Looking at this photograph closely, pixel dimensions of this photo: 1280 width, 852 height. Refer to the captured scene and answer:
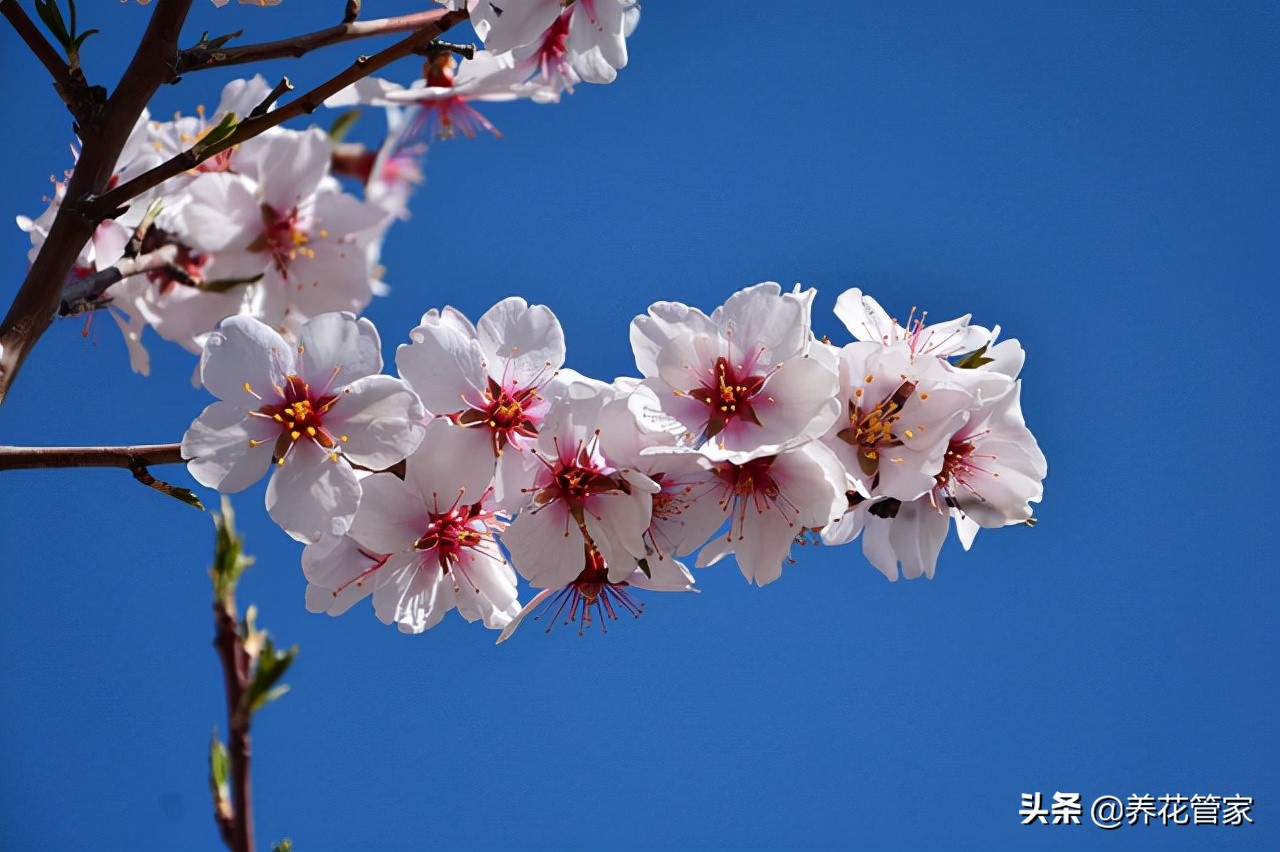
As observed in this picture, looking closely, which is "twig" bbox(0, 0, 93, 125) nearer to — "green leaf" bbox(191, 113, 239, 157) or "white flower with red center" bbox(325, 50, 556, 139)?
"green leaf" bbox(191, 113, 239, 157)

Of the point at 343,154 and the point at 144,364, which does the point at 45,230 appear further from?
the point at 343,154

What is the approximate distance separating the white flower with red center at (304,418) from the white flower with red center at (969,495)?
31.9 inches

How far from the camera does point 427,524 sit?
1.88m

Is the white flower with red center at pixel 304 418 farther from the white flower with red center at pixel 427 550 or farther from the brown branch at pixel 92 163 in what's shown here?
the brown branch at pixel 92 163

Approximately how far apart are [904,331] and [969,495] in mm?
322

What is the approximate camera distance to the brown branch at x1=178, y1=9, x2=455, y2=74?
1771 mm

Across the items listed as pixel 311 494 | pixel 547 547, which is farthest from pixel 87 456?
pixel 547 547

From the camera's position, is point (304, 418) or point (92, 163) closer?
point (92, 163)

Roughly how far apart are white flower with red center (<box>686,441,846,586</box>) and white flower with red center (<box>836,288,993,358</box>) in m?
0.31

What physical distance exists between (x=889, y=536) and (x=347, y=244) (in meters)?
1.81

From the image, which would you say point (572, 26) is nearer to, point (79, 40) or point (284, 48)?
point (284, 48)

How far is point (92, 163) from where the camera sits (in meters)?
1.75

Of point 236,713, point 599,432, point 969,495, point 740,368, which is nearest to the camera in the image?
point 599,432

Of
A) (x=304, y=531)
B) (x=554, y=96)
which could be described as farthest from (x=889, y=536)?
(x=554, y=96)
